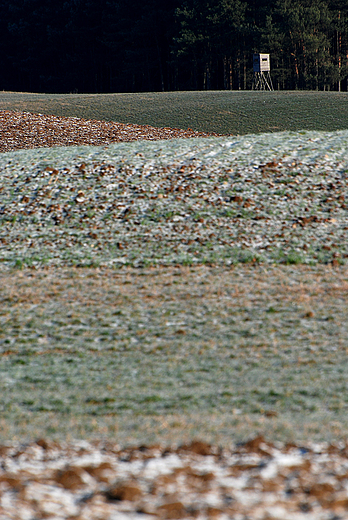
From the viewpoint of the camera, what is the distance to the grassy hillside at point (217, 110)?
1856 cm

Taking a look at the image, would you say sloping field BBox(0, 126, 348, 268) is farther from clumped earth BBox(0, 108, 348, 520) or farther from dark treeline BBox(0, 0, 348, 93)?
dark treeline BBox(0, 0, 348, 93)

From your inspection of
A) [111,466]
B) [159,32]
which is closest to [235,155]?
[111,466]

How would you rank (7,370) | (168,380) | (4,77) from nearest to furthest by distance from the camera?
(168,380) → (7,370) → (4,77)

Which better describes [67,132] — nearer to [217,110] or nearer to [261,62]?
[217,110]

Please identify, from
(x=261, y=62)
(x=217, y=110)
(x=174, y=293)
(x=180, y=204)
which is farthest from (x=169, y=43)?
(x=174, y=293)

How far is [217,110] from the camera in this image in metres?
20.7

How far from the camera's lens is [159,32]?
4534 cm

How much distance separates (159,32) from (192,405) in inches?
→ 1825

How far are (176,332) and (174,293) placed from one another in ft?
3.91

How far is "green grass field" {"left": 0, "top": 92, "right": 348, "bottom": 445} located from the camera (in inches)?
147

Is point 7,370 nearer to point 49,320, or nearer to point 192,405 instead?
point 49,320

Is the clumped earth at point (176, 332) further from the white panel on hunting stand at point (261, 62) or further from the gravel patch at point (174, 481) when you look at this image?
the white panel on hunting stand at point (261, 62)

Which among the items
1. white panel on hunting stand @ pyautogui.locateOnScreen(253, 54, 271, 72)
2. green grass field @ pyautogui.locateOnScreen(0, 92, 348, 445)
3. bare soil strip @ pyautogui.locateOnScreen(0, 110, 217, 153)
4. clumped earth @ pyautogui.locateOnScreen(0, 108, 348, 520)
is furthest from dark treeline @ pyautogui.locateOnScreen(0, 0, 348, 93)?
clumped earth @ pyautogui.locateOnScreen(0, 108, 348, 520)

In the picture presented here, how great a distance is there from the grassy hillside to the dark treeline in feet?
51.4
